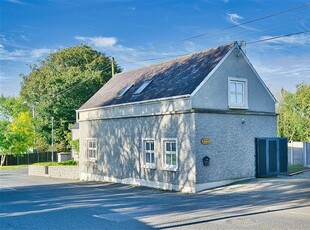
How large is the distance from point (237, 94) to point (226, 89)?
1.08m

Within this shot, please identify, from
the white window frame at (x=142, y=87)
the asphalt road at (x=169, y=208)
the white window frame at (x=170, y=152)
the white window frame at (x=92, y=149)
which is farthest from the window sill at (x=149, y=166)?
the white window frame at (x=92, y=149)

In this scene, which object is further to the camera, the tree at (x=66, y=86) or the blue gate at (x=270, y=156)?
the tree at (x=66, y=86)

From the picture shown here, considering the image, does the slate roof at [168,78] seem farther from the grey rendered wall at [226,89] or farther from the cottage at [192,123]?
the grey rendered wall at [226,89]

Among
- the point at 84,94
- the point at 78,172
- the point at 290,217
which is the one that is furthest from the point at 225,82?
the point at 84,94

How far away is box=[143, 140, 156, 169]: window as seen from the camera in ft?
72.0

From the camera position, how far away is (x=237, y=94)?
71.2 ft

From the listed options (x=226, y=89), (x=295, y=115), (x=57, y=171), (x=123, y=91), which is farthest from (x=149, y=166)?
(x=295, y=115)

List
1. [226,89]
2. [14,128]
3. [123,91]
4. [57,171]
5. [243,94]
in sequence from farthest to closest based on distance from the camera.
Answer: [14,128] → [57,171] → [123,91] → [243,94] → [226,89]

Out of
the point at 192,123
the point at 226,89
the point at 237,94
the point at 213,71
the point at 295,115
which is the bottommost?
the point at 192,123

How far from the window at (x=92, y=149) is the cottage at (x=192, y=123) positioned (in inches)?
88.9

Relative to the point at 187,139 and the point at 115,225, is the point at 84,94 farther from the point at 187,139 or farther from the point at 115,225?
the point at 115,225

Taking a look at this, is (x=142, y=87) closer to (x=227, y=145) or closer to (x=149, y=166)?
(x=149, y=166)

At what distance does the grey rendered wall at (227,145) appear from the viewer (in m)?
19.5

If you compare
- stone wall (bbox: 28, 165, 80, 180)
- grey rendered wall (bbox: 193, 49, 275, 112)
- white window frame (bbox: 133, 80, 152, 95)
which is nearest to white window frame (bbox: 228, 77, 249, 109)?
grey rendered wall (bbox: 193, 49, 275, 112)
